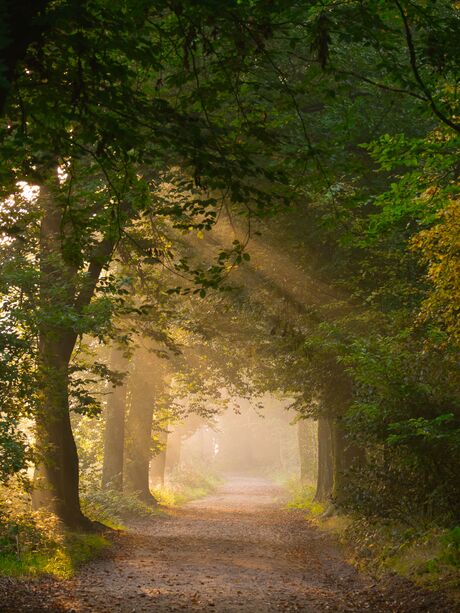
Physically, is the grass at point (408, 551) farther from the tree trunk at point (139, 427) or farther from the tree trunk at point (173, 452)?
the tree trunk at point (173, 452)

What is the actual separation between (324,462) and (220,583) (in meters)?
17.3

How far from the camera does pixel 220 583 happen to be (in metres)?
10.5

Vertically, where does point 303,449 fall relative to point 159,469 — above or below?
above

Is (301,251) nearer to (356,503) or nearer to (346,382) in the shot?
(346,382)

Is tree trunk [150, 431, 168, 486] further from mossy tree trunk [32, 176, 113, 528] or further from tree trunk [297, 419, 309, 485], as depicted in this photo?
mossy tree trunk [32, 176, 113, 528]

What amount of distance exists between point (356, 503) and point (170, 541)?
18.7ft

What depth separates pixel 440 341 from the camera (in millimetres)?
10938

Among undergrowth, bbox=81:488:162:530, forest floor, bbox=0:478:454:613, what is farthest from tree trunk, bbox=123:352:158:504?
forest floor, bbox=0:478:454:613

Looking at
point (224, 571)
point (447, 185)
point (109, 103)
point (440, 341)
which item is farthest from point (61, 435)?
point (109, 103)

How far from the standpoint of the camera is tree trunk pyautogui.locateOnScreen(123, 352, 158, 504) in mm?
26922

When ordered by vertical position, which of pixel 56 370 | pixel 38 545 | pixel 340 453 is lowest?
pixel 38 545

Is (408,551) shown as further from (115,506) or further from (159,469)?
(159,469)

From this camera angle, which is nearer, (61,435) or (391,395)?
(391,395)

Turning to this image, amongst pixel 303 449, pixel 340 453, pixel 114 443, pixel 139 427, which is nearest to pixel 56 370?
pixel 340 453
